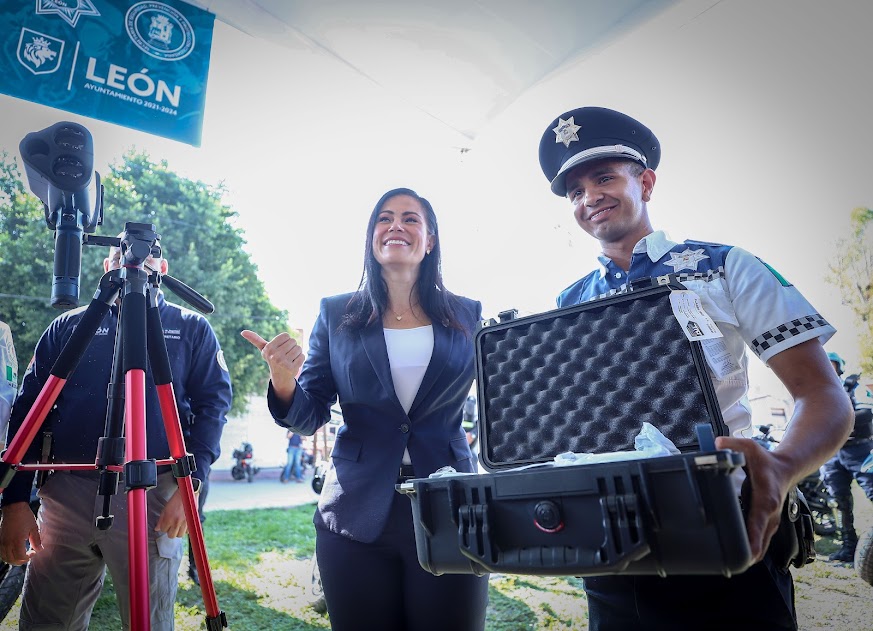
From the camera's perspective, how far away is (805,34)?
266cm

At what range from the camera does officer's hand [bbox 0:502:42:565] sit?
4.82 ft

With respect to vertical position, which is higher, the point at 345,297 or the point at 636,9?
the point at 636,9

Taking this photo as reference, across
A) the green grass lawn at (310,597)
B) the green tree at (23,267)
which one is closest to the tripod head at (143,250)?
the green grass lawn at (310,597)

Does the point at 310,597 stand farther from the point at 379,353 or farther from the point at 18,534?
the point at 379,353

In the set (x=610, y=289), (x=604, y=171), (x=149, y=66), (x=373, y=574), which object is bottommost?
(x=373, y=574)

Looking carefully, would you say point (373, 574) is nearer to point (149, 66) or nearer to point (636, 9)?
point (149, 66)

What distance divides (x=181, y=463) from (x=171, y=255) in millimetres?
4644

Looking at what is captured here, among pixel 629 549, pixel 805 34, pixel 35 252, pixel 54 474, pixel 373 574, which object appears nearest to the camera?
pixel 629 549

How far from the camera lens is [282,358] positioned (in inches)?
49.7

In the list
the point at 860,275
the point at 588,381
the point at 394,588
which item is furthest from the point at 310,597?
the point at 860,275

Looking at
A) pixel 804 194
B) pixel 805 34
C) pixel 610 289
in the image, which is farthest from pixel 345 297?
pixel 805 34

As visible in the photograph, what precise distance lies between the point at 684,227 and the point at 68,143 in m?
2.89

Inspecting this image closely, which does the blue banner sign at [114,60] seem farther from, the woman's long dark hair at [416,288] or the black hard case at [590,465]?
the black hard case at [590,465]

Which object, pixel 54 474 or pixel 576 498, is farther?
pixel 54 474
